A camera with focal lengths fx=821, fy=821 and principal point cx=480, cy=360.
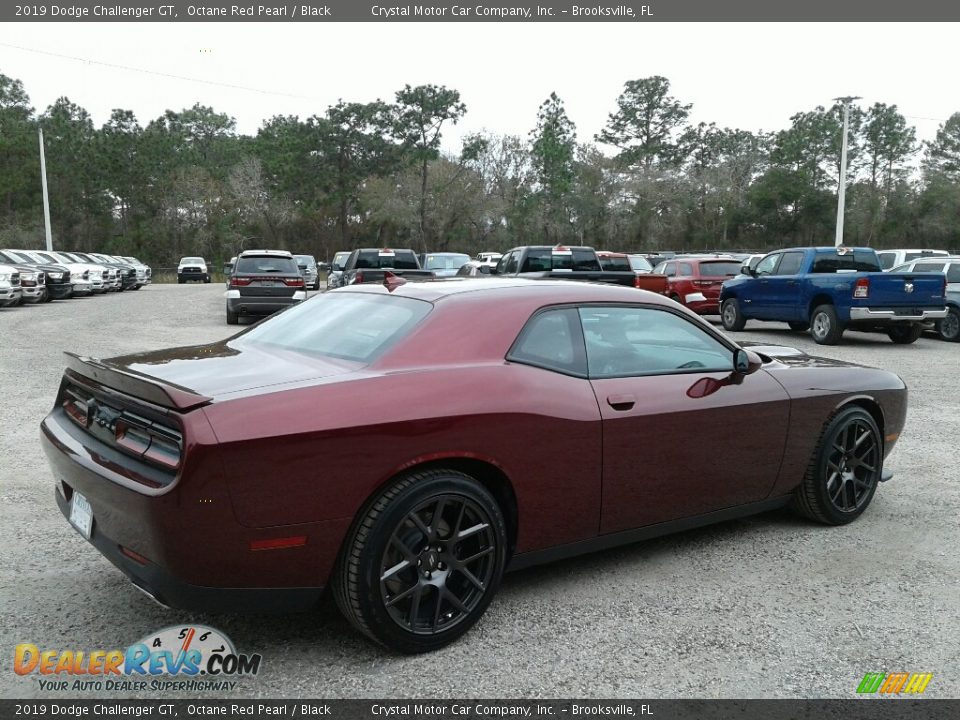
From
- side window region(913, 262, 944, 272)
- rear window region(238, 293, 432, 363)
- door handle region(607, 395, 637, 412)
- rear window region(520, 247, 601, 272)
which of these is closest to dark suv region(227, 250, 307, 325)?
rear window region(520, 247, 601, 272)

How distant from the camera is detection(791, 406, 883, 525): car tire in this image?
15.5 feet

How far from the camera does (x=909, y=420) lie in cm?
813

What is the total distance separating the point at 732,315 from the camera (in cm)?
1794

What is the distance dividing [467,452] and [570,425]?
56 centimetres

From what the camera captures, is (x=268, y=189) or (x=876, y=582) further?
(x=268, y=189)

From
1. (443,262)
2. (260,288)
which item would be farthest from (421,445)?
(443,262)

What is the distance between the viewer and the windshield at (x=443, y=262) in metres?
25.6

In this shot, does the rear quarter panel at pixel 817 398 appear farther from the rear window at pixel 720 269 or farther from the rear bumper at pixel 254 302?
the rear window at pixel 720 269

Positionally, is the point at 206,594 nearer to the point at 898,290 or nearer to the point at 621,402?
the point at 621,402

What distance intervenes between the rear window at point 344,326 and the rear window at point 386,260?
1598 cm

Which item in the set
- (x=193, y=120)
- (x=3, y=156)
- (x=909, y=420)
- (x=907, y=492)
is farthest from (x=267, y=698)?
(x=193, y=120)

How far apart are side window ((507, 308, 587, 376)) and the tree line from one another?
191 ft

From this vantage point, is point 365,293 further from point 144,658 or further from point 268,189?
point 268,189

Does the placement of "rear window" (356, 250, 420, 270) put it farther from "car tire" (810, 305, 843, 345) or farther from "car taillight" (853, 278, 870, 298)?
"car taillight" (853, 278, 870, 298)
